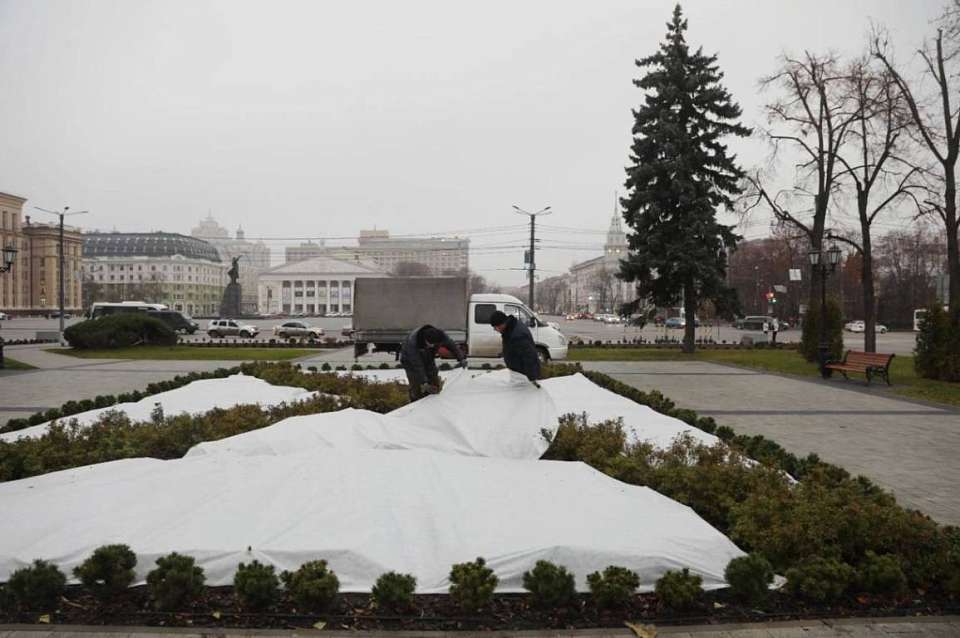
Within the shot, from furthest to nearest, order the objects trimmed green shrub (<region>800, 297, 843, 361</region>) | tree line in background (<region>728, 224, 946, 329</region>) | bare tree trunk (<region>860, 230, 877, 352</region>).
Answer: tree line in background (<region>728, 224, 946, 329</region>), bare tree trunk (<region>860, 230, 877, 352</region>), trimmed green shrub (<region>800, 297, 843, 361</region>)

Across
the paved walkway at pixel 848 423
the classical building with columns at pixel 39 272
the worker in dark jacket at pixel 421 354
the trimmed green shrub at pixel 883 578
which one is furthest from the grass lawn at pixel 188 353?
the classical building with columns at pixel 39 272

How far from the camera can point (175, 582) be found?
13.4ft

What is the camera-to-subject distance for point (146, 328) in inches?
1256

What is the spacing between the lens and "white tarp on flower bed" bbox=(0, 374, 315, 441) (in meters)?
10.6

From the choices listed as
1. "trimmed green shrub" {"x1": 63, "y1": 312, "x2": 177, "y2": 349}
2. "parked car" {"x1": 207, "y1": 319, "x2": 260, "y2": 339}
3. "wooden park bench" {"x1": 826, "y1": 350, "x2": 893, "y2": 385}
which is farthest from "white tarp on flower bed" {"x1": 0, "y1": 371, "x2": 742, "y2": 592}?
"parked car" {"x1": 207, "y1": 319, "x2": 260, "y2": 339}

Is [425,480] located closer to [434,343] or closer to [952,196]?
[434,343]

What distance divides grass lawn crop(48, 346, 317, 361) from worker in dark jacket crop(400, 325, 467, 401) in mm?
17156

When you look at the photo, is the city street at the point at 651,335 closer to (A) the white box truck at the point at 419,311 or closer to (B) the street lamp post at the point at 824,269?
(B) the street lamp post at the point at 824,269

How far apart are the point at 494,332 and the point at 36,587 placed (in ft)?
59.9

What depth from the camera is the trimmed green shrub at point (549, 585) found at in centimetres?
415

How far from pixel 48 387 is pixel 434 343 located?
12385 mm

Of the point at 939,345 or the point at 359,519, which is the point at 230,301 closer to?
the point at 939,345

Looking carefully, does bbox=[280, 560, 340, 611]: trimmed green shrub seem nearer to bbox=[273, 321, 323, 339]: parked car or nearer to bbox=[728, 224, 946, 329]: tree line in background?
bbox=[273, 321, 323, 339]: parked car

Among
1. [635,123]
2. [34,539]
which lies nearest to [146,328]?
[635,123]
